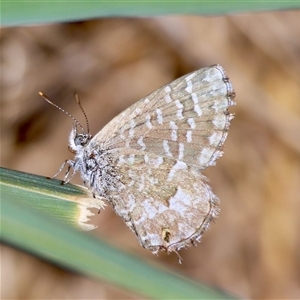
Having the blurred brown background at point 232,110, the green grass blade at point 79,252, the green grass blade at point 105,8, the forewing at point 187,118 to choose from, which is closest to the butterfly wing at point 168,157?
the forewing at point 187,118

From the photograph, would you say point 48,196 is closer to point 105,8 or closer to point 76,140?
point 105,8

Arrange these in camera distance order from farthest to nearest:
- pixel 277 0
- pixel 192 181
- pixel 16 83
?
1. pixel 16 83
2. pixel 192 181
3. pixel 277 0

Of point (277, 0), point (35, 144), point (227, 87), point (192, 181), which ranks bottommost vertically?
point (35, 144)

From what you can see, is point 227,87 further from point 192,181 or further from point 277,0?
point 277,0

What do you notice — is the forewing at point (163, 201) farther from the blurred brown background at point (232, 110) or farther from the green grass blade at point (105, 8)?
the blurred brown background at point (232, 110)

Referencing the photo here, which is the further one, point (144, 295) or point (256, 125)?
point (256, 125)

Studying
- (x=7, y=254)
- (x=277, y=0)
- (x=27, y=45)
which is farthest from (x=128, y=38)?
(x=277, y=0)

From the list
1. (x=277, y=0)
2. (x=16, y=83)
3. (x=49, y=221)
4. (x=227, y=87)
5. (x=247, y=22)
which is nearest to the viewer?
(x=49, y=221)
